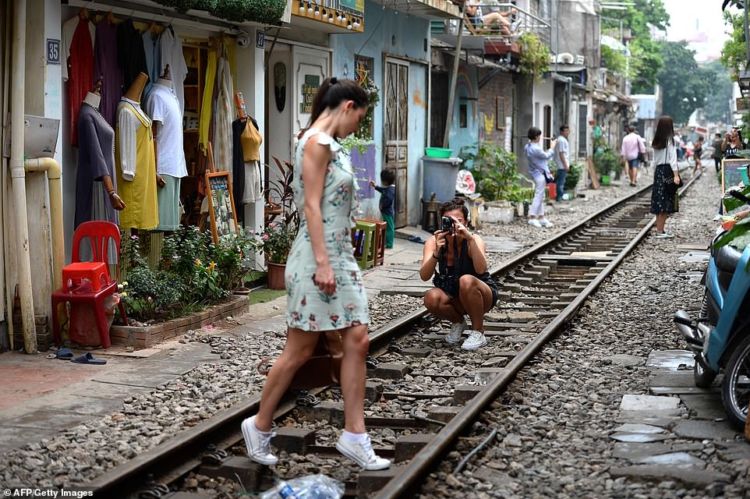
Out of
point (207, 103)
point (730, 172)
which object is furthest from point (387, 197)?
point (730, 172)

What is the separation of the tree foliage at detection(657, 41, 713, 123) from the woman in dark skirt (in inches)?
3137

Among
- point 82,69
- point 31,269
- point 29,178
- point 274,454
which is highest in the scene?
point 82,69

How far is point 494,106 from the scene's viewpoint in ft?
92.0

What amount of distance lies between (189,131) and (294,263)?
23.5 ft

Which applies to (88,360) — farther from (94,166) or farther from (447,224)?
(447,224)

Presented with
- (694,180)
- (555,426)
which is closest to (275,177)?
(555,426)

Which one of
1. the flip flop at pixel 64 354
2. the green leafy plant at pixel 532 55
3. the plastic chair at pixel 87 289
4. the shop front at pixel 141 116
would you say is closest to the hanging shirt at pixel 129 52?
the shop front at pixel 141 116

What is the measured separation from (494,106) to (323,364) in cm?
2292

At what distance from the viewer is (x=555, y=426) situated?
22.1ft

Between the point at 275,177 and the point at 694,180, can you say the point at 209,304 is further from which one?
the point at 694,180

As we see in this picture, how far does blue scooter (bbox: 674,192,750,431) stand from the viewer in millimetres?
6320

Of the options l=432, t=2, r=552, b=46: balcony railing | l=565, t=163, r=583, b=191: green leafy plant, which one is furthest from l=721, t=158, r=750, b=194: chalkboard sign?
l=565, t=163, r=583, b=191: green leafy plant

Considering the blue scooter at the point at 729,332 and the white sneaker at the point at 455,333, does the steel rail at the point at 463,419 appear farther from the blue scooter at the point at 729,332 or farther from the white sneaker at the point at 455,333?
the blue scooter at the point at 729,332

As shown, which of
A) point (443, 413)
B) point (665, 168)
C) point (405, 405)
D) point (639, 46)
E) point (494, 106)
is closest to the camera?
point (443, 413)
